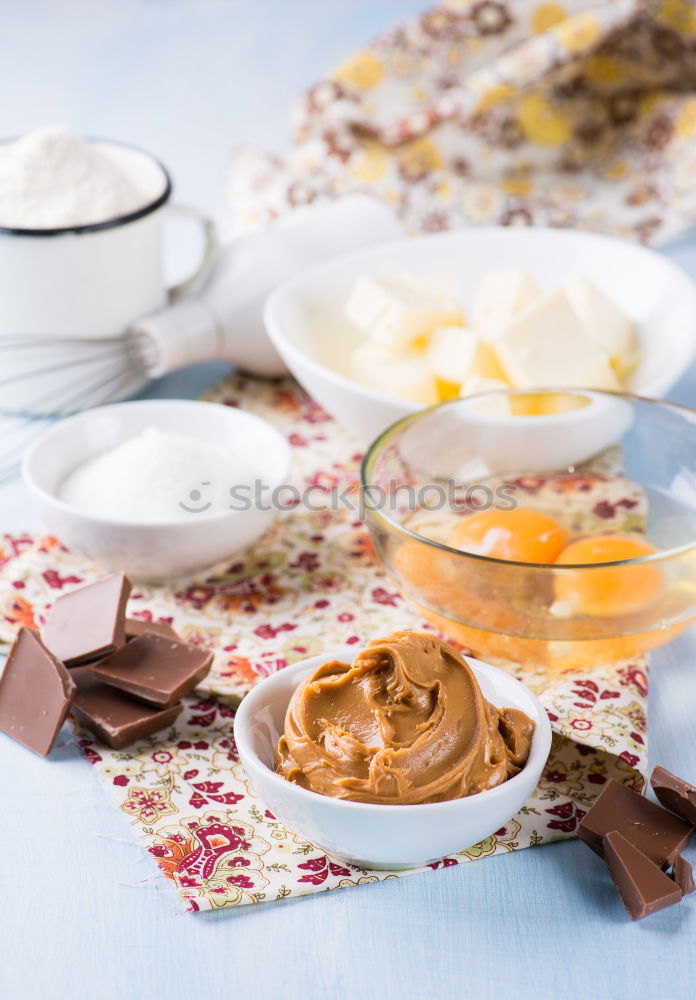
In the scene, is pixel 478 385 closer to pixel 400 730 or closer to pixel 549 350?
pixel 549 350

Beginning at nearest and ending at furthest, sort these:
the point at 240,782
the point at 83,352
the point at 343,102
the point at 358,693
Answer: the point at 358,693 → the point at 240,782 → the point at 83,352 → the point at 343,102

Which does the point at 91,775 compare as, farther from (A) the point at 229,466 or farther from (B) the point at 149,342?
(B) the point at 149,342

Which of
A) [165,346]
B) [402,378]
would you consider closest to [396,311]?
[402,378]

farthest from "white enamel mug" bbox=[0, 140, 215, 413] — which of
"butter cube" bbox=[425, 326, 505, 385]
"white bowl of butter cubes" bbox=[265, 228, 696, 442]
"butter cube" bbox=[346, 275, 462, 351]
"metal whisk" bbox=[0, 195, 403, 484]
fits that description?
"butter cube" bbox=[425, 326, 505, 385]

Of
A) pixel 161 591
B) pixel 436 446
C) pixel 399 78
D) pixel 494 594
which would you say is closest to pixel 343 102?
pixel 399 78

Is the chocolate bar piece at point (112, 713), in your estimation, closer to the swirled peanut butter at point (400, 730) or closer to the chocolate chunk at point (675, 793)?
the swirled peanut butter at point (400, 730)
